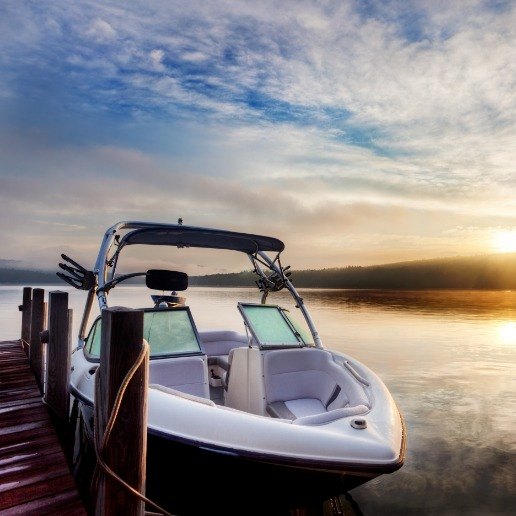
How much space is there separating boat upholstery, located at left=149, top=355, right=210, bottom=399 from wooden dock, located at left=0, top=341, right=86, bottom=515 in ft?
3.95

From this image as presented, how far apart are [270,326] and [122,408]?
11.3 ft

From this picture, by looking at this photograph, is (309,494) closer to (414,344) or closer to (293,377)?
(293,377)

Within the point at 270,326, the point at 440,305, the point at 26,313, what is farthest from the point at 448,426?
the point at 440,305

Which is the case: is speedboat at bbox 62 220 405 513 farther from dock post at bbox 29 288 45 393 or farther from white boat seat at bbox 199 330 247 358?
dock post at bbox 29 288 45 393

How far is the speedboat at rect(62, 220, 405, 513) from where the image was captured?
10.4ft

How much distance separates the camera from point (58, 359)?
17.4ft

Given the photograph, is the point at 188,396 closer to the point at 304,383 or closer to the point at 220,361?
the point at 304,383

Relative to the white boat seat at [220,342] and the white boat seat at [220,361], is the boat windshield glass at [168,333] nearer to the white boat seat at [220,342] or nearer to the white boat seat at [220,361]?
the white boat seat at [220,361]

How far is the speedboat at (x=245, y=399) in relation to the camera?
10.4 feet

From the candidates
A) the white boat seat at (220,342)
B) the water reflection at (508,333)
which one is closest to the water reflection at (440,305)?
the water reflection at (508,333)

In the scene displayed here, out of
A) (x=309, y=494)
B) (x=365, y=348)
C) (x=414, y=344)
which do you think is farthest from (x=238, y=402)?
(x=414, y=344)

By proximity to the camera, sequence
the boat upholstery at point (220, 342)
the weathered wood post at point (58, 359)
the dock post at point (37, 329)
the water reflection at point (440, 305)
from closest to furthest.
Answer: the weathered wood post at point (58, 359), the dock post at point (37, 329), the boat upholstery at point (220, 342), the water reflection at point (440, 305)

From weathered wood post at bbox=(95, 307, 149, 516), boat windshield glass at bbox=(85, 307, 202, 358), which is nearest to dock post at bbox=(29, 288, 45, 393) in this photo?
boat windshield glass at bbox=(85, 307, 202, 358)

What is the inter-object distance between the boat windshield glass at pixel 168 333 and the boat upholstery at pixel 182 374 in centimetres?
12
